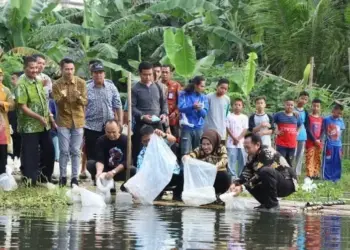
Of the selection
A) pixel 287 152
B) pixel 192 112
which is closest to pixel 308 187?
pixel 192 112

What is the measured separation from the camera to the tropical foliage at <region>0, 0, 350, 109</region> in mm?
24938

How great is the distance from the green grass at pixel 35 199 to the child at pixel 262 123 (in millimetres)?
5339

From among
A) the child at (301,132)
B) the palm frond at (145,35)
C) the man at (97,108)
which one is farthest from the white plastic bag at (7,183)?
the palm frond at (145,35)

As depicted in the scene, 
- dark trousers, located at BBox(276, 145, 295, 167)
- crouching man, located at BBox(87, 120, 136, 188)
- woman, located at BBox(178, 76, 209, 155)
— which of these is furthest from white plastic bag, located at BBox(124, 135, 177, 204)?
dark trousers, located at BBox(276, 145, 295, 167)

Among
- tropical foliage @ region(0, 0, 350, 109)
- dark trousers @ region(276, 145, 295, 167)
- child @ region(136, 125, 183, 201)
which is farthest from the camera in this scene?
tropical foliage @ region(0, 0, 350, 109)

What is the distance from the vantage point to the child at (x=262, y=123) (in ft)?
58.5

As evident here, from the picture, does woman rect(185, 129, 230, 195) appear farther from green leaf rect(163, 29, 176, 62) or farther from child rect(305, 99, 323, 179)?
green leaf rect(163, 29, 176, 62)

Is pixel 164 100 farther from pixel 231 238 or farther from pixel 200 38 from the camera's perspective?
pixel 200 38

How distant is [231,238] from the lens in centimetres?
970

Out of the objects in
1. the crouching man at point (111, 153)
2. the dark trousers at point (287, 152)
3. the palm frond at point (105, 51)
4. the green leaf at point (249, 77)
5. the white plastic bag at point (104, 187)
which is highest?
the palm frond at point (105, 51)

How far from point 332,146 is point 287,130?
163 centimetres

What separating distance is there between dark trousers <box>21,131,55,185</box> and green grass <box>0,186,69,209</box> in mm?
804

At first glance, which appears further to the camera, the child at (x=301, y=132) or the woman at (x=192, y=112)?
the child at (x=301, y=132)

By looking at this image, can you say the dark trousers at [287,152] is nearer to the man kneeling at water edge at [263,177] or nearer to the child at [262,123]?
the child at [262,123]
